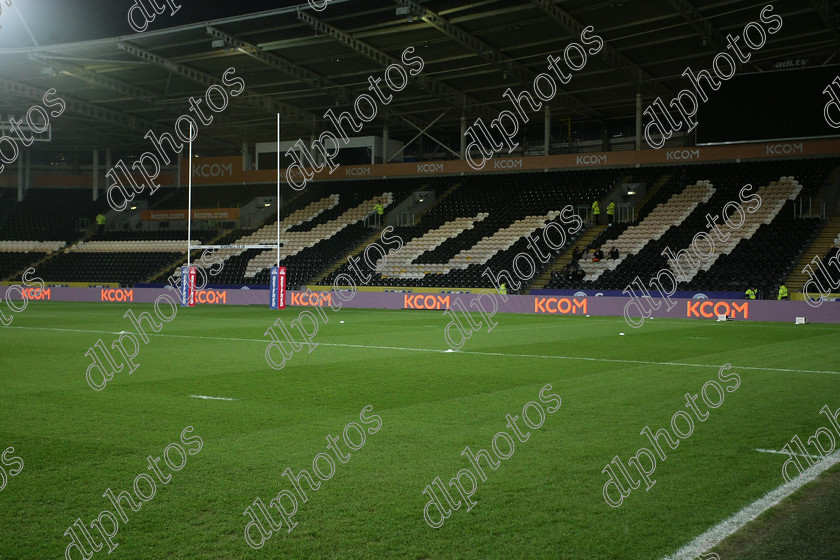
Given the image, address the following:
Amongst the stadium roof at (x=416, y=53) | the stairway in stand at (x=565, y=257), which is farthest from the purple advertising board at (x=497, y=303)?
the stadium roof at (x=416, y=53)

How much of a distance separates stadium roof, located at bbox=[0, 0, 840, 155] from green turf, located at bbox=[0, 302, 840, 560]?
1535 centimetres

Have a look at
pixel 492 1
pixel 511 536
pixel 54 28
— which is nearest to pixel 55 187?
pixel 54 28

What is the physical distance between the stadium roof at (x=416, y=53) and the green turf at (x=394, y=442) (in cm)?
1535

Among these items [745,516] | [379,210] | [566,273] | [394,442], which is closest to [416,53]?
[566,273]

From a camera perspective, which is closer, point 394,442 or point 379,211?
point 394,442

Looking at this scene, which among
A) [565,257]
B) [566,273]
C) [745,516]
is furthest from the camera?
[565,257]

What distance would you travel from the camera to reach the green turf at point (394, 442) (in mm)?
4082

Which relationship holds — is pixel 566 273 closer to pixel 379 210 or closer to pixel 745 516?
pixel 379 210

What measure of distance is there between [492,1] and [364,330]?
39.9ft

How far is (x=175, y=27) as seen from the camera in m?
27.7

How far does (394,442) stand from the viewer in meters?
6.27

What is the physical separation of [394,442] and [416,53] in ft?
84.9

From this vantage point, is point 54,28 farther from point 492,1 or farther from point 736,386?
point 736,386

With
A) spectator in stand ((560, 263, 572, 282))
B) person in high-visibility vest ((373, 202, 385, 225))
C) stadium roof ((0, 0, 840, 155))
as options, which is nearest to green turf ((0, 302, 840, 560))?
stadium roof ((0, 0, 840, 155))
